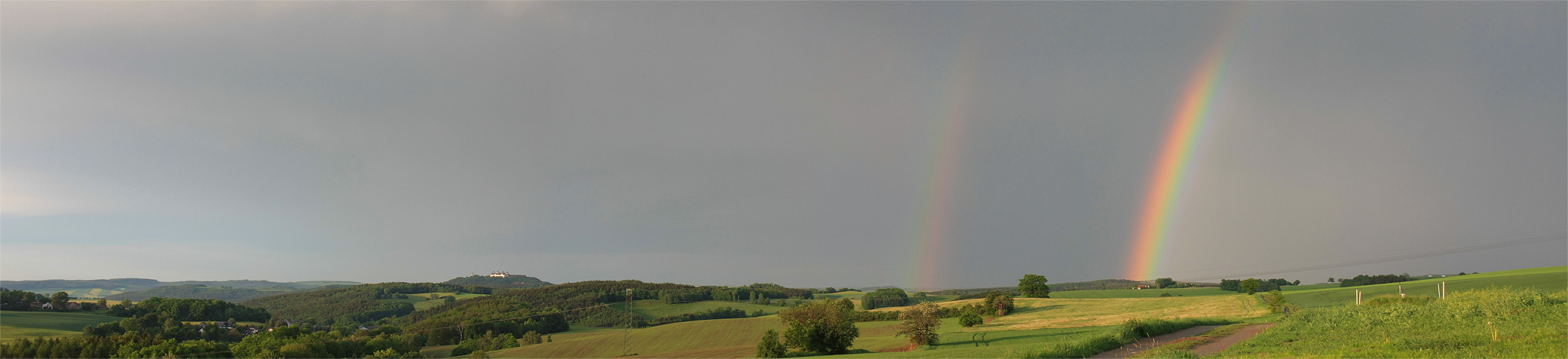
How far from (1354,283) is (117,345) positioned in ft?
634

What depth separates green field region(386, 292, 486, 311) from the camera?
16212 cm

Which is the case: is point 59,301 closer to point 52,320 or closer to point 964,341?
point 52,320

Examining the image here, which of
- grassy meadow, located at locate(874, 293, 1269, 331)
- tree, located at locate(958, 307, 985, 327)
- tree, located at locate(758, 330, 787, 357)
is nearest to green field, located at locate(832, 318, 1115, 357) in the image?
tree, located at locate(958, 307, 985, 327)

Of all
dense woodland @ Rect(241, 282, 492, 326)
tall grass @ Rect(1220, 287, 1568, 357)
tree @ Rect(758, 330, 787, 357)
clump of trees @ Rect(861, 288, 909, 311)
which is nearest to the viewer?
tall grass @ Rect(1220, 287, 1568, 357)

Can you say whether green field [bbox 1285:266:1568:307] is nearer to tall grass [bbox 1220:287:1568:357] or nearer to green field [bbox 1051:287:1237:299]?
green field [bbox 1051:287:1237:299]

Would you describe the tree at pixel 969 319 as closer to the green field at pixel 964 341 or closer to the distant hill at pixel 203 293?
the green field at pixel 964 341

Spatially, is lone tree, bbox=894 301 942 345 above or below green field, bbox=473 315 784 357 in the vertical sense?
above

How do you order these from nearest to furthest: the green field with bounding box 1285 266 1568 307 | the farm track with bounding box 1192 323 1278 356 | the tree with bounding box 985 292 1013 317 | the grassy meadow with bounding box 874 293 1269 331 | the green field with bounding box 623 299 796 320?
the farm track with bounding box 1192 323 1278 356 → the grassy meadow with bounding box 874 293 1269 331 → the green field with bounding box 1285 266 1568 307 → the tree with bounding box 985 292 1013 317 → the green field with bounding box 623 299 796 320

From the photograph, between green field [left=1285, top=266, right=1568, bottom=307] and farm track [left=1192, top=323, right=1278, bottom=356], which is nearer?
farm track [left=1192, top=323, right=1278, bottom=356]

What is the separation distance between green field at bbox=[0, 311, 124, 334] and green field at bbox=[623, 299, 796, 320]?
3618 inches

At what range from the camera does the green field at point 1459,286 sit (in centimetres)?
6612

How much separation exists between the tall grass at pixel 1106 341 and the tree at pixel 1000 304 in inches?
1729

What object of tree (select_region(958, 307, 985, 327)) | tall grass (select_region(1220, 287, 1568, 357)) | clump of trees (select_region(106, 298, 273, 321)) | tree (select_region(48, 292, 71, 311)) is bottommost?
clump of trees (select_region(106, 298, 273, 321))

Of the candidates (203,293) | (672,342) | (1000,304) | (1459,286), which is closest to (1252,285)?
(1459,286)
